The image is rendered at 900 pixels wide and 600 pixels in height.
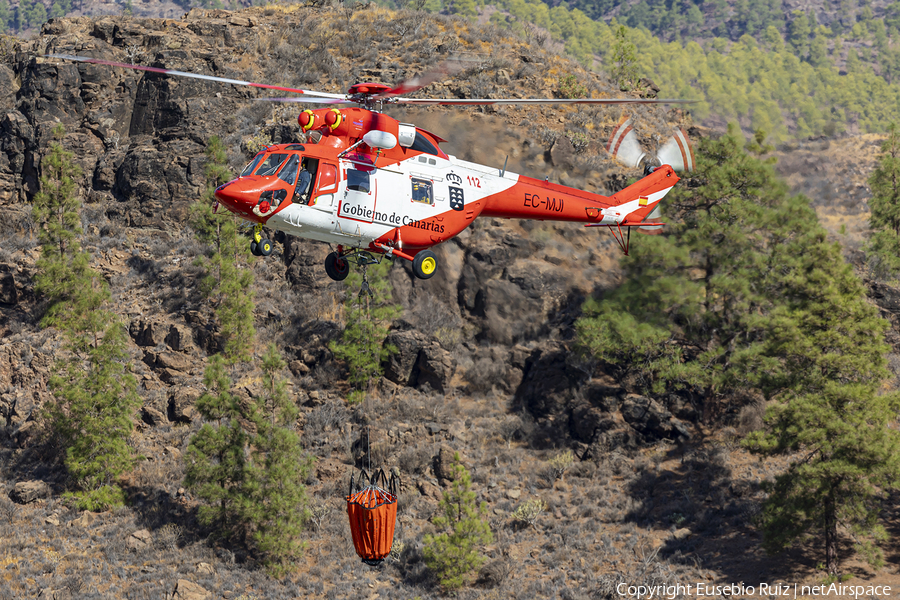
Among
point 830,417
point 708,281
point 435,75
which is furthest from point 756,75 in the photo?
point 435,75

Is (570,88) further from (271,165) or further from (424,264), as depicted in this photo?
(271,165)

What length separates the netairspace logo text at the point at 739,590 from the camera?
91.5 ft

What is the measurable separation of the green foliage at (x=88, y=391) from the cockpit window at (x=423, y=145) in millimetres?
18955

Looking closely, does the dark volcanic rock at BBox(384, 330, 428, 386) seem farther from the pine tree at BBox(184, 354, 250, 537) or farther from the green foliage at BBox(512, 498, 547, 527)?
the pine tree at BBox(184, 354, 250, 537)

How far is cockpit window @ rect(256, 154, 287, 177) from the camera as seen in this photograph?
17.2 metres

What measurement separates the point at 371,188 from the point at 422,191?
50.5 inches

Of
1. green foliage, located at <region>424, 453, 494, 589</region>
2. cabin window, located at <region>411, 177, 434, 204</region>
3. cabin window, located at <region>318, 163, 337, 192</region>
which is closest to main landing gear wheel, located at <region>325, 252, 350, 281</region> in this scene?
cabin window, located at <region>318, 163, 337, 192</region>

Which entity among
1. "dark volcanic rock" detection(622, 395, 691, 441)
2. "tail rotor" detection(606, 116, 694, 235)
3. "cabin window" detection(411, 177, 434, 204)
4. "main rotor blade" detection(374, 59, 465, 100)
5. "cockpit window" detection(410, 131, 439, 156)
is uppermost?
"main rotor blade" detection(374, 59, 465, 100)

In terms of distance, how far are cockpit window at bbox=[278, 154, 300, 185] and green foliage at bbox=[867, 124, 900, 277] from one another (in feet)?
113

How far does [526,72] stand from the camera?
51.9 metres

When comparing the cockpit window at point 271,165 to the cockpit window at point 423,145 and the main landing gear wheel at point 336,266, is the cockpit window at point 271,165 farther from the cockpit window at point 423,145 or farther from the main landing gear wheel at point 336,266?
the cockpit window at point 423,145

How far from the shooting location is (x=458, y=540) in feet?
99.6

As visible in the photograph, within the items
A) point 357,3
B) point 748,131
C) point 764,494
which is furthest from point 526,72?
point 764,494

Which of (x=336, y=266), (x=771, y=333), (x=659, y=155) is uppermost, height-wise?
(x=659, y=155)
